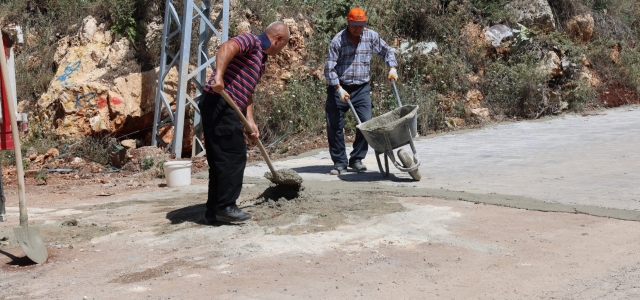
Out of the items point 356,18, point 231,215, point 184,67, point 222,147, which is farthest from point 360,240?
point 184,67

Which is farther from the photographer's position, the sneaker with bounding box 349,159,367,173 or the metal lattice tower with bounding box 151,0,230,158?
the metal lattice tower with bounding box 151,0,230,158

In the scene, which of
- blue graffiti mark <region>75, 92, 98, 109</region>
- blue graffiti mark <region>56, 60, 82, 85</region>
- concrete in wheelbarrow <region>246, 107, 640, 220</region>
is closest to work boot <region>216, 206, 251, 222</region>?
concrete in wheelbarrow <region>246, 107, 640, 220</region>

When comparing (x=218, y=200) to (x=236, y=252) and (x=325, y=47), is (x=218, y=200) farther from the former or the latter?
(x=325, y=47)

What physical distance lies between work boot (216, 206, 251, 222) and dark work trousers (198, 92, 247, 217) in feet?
0.11

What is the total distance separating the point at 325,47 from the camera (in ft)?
45.7

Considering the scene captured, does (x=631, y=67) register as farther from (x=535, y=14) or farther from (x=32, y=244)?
(x=32, y=244)

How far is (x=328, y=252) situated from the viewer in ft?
16.9

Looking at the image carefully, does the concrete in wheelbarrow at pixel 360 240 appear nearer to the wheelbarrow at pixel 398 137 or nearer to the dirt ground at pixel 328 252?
the dirt ground at pixel 328 252

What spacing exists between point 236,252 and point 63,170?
615 centimetres

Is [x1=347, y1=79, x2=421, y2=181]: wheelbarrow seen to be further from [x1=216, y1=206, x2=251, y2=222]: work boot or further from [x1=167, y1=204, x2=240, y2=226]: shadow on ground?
[x1=216, y1=206, x2=251, y2=222]: work boot

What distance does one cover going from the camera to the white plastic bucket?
27.7 feet

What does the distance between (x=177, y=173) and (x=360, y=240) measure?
3614 mm

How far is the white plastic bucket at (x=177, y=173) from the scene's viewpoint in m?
8.44

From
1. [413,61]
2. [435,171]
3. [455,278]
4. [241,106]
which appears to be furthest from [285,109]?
[455,278]
